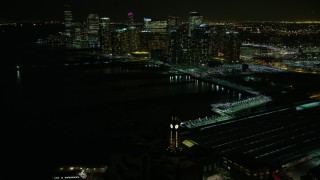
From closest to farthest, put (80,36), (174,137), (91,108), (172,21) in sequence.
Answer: (174,137) → (91,108) → (172,21) → (80,36)

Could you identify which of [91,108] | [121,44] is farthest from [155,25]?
[91,108]

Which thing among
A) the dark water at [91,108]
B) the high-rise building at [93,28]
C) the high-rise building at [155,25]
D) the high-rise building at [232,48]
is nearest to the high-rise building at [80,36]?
the high-rise building at [93,28]

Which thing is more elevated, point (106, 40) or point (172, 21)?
point (172, 21)


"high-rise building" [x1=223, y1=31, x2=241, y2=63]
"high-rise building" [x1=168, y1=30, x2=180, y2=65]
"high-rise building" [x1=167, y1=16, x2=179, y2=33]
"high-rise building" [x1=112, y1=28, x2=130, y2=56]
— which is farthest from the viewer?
"high-rise building" [x1=167, y1=16, x2=179, y2=33]

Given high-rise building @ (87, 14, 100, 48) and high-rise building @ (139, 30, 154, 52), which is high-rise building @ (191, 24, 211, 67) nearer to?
high-rise building @ (139, 30, 154, 52)

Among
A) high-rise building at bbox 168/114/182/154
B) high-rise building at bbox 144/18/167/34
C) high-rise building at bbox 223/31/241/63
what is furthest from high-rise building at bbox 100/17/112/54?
high-rise building at bbox 168/114/182/154

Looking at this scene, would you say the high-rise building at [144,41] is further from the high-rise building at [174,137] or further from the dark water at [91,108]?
the high-rise building at [174,137]

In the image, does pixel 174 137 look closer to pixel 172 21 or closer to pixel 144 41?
pixel 144 41

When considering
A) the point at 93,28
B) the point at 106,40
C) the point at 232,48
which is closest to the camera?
the point at 232,48

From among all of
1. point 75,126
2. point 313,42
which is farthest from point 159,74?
point 313,42
